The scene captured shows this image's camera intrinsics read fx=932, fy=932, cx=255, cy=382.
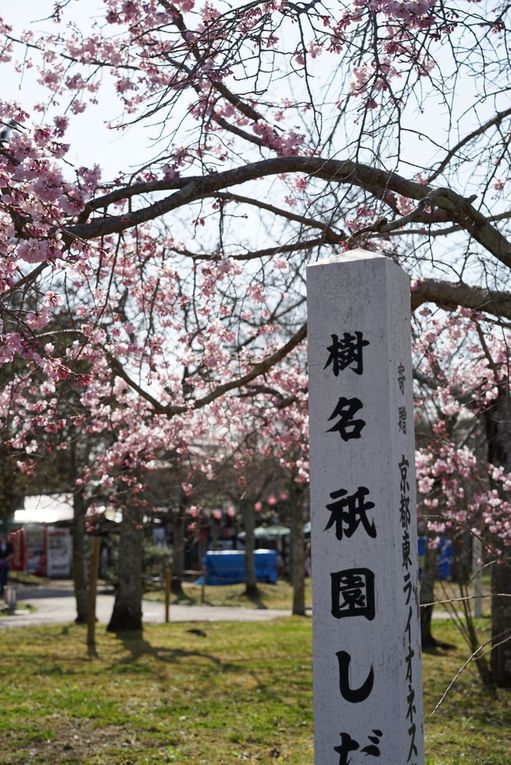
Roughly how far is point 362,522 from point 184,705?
5767 millimetres

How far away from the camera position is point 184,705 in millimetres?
8938

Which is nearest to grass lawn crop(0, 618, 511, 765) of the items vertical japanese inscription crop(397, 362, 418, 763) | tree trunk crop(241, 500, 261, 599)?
vertical japanese inscription crop(397, 362, 418, 763)

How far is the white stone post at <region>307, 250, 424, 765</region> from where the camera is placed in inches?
149

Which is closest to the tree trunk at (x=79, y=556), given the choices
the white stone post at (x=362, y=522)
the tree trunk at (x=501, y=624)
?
the tree trunk at (x=501, y=624)

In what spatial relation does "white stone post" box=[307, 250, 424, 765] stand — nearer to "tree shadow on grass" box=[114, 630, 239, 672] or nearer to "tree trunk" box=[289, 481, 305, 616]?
"tree shadow on grass" box=[114, 630, 239, 672]

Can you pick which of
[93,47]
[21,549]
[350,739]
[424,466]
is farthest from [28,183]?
[21,549]

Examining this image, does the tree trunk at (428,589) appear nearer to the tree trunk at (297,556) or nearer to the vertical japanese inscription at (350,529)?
the tree trunk at (297,556)

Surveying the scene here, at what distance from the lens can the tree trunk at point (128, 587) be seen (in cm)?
1538

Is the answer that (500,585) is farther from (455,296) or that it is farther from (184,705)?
(455,296)

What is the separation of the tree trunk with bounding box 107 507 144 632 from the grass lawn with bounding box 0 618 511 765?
3.57 feet

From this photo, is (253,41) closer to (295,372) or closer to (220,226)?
(220,226)

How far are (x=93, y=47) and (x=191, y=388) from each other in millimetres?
4169

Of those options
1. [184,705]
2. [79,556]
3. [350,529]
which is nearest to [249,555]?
[79,556]

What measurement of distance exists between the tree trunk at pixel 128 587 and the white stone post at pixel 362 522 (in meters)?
11.8
